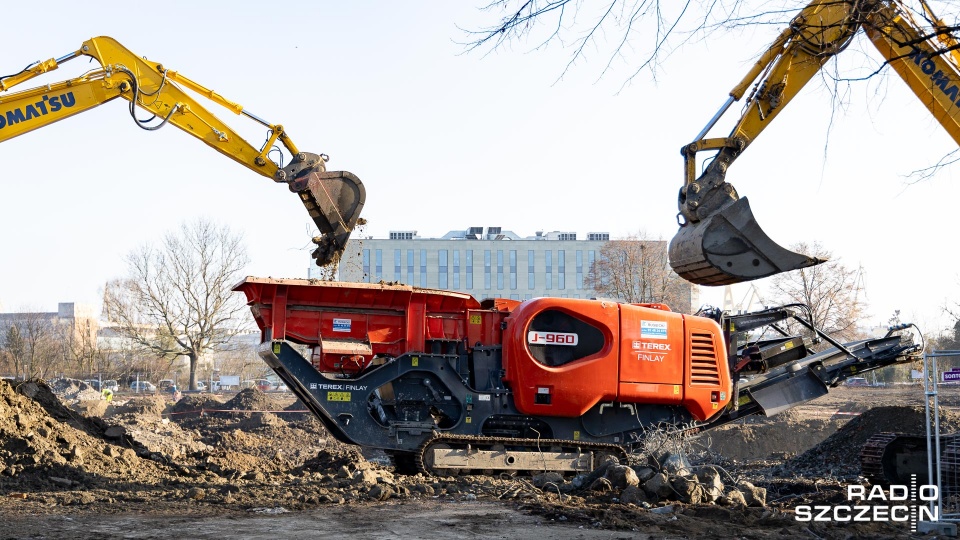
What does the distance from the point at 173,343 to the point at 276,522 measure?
4009 centimetres

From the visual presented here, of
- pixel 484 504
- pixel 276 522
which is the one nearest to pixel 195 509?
pixel 276 522

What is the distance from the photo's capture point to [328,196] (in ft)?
42.5

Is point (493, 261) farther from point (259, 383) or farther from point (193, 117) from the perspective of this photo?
point (193, 117)

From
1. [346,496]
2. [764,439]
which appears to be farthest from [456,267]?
[346,496]

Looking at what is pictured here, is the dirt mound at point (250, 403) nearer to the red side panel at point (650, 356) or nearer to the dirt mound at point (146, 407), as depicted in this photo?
the dirt mound at point (146, 407)

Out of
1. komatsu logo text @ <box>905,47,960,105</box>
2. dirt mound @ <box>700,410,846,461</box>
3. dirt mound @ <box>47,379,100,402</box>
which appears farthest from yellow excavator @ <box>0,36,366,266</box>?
dirt mound @ <box>47,379,100,402</box>

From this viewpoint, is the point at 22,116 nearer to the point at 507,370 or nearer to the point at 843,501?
the point at 507,370

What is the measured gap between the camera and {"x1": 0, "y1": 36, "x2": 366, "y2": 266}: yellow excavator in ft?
40.6

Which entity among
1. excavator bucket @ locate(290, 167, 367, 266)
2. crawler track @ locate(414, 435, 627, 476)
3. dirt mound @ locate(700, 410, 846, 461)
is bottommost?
dirt mound @ locate(700, 410, 846, 461)

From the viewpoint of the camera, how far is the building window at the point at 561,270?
8919cm

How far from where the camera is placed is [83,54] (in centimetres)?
1260

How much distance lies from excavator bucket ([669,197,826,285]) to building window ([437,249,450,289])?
79113 mm

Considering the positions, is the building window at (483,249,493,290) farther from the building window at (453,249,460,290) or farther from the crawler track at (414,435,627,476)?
the crawler track at (414,435,627,476)

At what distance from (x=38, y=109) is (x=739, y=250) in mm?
9211
